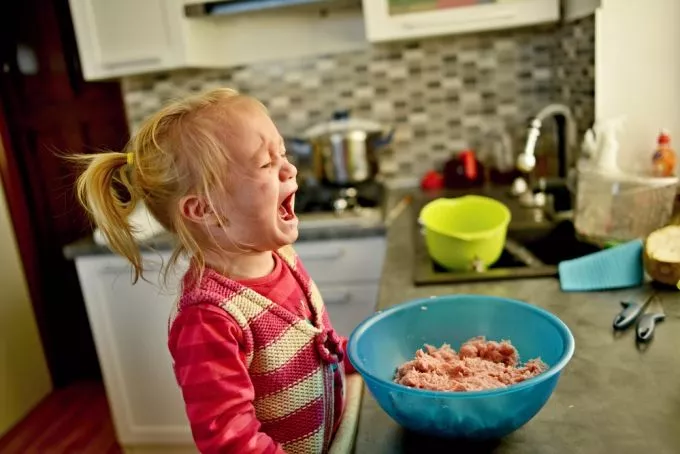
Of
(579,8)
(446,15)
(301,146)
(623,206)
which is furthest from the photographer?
(301,146)

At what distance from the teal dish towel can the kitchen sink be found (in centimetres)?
7

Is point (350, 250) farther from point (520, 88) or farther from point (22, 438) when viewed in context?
point (22, 438)

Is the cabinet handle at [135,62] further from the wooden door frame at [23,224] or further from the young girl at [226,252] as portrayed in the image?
the young girl at [226,252]

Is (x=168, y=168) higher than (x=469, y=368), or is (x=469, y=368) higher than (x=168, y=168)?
(x=168, y=168)

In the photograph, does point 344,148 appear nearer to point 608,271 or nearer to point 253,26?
point 253,26

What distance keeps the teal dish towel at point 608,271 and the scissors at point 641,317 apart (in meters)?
0.09

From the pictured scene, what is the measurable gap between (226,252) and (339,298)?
49.2 inches

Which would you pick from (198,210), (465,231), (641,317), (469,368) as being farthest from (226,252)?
(465,231)

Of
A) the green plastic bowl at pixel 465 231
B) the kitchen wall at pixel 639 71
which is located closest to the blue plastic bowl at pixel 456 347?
the green plastic bowl at pixel 465 231

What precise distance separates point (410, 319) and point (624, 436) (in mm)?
314

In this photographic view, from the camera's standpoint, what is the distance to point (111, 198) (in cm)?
80

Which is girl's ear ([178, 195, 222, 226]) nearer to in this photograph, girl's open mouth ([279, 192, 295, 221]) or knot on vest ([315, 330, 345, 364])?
girl's open mouth ([279, 192, 295, 221])

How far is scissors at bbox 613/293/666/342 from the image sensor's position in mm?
1005

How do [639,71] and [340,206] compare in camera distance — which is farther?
[340,206]
